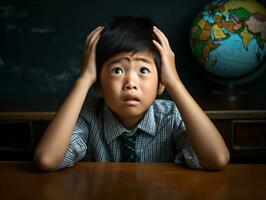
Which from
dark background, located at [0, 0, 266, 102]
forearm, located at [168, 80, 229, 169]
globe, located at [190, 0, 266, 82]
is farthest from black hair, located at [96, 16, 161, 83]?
dark background, located at [0, 0, 266, 102]

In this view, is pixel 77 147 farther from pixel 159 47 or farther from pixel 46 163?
pixel 159 47

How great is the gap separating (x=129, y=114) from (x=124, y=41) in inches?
7.9

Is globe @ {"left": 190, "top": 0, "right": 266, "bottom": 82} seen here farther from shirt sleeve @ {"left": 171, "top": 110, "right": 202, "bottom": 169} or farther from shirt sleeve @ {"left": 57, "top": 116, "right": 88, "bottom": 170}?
shirt sleeve @ {"left": 57, "top": 116, "right": 88, "bottom": 170}

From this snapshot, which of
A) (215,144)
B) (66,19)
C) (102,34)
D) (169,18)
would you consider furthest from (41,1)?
(215,144)

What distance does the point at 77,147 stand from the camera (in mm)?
1257

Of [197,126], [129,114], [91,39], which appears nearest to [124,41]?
[91,39]

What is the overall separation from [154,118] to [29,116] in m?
0.75

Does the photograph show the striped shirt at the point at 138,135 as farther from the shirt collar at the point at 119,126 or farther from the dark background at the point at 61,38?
the dark background at the point at 61,38

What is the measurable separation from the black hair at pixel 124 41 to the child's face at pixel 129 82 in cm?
2

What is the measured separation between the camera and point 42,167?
42.4 inches

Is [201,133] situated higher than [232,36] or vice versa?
[232,36]

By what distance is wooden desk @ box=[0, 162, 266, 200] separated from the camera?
0.87 m

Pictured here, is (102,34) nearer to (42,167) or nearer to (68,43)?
(42,167)

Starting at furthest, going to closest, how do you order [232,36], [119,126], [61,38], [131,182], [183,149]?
[61,38]
[232,36]
[119,126]
[183,149]
[131,182]
